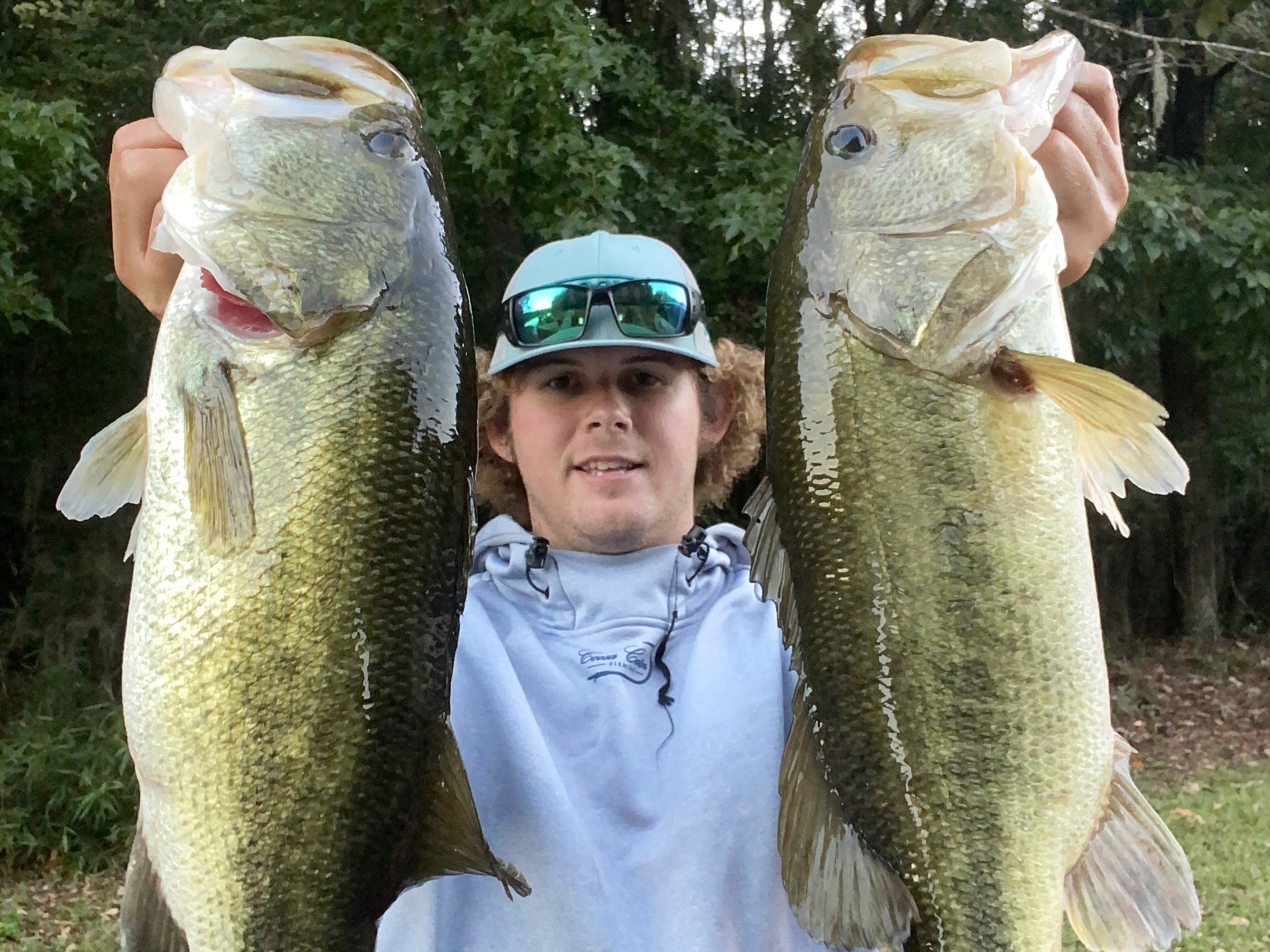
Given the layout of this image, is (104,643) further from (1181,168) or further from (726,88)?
(1181,168)

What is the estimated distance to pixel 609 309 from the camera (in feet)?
7.85

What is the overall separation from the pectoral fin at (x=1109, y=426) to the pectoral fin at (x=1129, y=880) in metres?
0.46

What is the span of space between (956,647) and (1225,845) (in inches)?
240

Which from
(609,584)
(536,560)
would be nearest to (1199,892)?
(609,584)

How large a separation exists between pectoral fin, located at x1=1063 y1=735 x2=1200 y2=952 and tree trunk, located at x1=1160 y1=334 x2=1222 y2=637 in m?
11.9

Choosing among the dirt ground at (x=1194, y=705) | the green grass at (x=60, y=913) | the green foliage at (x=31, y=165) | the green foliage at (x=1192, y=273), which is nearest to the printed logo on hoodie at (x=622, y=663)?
the green grass at (x=60, y=913)

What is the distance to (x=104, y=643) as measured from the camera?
8.22 metres

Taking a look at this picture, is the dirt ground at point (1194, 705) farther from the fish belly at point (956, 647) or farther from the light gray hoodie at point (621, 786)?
the fish belly at point (956, 647)

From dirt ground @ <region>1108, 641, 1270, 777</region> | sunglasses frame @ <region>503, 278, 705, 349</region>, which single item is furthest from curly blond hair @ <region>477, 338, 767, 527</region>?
dirt ground @ <region>1108, 641, 1270, 777</region>

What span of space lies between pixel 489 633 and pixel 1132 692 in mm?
10377

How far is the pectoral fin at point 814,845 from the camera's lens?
166 cm

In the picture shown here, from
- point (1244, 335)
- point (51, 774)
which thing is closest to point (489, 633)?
point (51, 774)

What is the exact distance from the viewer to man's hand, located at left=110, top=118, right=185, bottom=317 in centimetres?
190

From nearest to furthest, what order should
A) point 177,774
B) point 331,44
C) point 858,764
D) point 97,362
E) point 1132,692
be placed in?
point 177,774 → point 858,764 → point 331,44 → point 97,362 → point 1132,692
